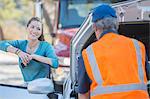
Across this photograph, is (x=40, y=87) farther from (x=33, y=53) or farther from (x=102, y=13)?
(x=33, y=53)

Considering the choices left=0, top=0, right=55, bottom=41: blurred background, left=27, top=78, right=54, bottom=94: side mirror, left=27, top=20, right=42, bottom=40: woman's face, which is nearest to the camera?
left=27, top=78, right=54, bottom=94: side mirror

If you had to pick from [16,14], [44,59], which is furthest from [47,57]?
[16,14]

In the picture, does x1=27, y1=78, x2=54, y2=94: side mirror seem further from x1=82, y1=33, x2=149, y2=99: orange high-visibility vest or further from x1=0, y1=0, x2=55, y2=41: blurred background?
x1=0, y1=0, x2=55, y2=41: blurred background

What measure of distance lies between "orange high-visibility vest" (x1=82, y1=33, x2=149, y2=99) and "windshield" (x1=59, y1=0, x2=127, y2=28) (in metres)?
7.16

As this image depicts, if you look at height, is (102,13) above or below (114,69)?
above

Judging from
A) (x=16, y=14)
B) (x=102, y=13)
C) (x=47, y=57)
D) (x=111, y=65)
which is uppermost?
(x=102, y=13)

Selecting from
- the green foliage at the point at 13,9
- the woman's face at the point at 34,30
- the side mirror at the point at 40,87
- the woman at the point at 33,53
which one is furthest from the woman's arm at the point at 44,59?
the green foliage at the point at 13,9

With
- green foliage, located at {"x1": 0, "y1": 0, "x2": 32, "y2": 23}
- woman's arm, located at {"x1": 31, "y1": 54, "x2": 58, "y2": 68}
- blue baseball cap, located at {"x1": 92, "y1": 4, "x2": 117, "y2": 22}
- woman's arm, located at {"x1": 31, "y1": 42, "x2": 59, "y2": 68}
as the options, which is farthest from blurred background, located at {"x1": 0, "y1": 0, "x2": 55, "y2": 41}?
blue baseball cap, located at {"x1": 92, "y1": 4, "x2": 117, "y2": 22}

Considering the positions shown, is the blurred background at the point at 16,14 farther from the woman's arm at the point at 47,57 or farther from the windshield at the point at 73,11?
the woman's arm at the point at 47,57

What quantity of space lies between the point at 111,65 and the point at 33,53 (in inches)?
67.1

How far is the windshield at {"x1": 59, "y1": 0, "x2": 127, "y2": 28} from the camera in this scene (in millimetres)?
10916

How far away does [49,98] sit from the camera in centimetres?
424

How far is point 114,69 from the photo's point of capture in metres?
3.52

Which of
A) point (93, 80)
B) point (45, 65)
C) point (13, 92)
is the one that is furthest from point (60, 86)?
point (93, 80)
